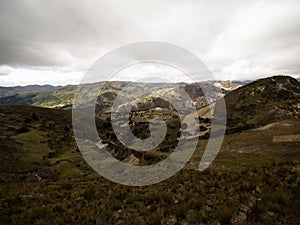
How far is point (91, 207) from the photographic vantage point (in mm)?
13664

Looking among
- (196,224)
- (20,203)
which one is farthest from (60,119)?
(196,224)

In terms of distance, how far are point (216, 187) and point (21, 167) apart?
121 ft

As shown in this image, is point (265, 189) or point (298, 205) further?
point (265, 189)

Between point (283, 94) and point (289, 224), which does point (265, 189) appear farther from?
point (283, 94)

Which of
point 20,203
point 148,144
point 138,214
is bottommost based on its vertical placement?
point 148,144

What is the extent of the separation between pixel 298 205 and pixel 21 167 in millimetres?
41948

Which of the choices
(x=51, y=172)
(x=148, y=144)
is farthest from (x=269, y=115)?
(x=51, y=172)

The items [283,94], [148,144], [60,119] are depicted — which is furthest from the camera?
[60,119]

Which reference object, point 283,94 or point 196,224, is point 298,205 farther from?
point 283,94

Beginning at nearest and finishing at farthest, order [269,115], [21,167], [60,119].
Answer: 1. [21,167]
2. [269,115]
3. [60,119]

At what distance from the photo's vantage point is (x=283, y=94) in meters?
115

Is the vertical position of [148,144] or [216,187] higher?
[216,187]

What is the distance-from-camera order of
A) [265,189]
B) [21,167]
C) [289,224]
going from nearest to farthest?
[289,224], [265,189], [21,167]

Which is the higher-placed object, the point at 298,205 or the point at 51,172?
the point at 298,205
